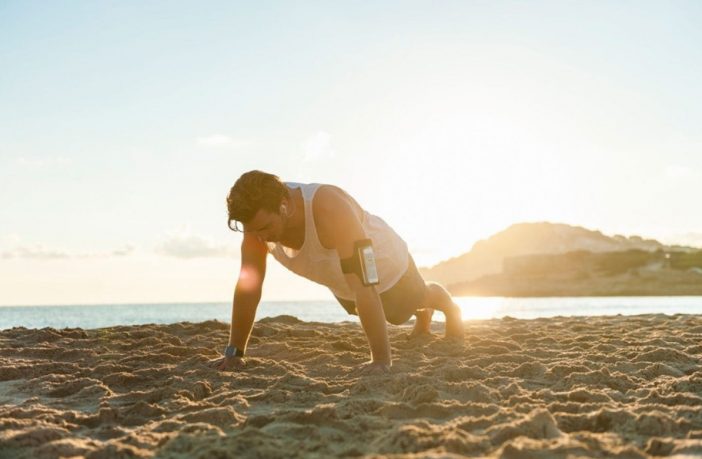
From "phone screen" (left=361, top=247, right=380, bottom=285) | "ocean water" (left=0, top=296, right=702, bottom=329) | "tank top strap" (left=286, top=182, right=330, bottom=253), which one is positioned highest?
"tank top strap" (left=286, top=182, right=330, bottom=253)

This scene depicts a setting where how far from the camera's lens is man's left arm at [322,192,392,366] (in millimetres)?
4043

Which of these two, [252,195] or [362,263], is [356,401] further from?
[252,195]

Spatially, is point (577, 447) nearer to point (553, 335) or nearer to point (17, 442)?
point (17, 442)

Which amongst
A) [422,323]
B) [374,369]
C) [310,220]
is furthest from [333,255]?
[422,323]

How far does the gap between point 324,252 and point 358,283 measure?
47 cm

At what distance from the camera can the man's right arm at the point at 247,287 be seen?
4.75 meters

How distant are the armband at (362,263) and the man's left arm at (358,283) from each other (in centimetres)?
2

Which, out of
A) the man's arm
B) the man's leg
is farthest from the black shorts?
the man's arm

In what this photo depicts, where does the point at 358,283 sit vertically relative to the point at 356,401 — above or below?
above

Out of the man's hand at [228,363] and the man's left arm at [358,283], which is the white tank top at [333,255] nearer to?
the man's left arm at [358,283]

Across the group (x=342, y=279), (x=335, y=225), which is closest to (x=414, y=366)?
(x=342, y=279)

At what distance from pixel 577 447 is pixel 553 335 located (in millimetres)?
4456

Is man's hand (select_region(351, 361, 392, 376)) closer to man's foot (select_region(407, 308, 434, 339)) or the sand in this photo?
the sand

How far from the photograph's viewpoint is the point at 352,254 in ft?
13.6
